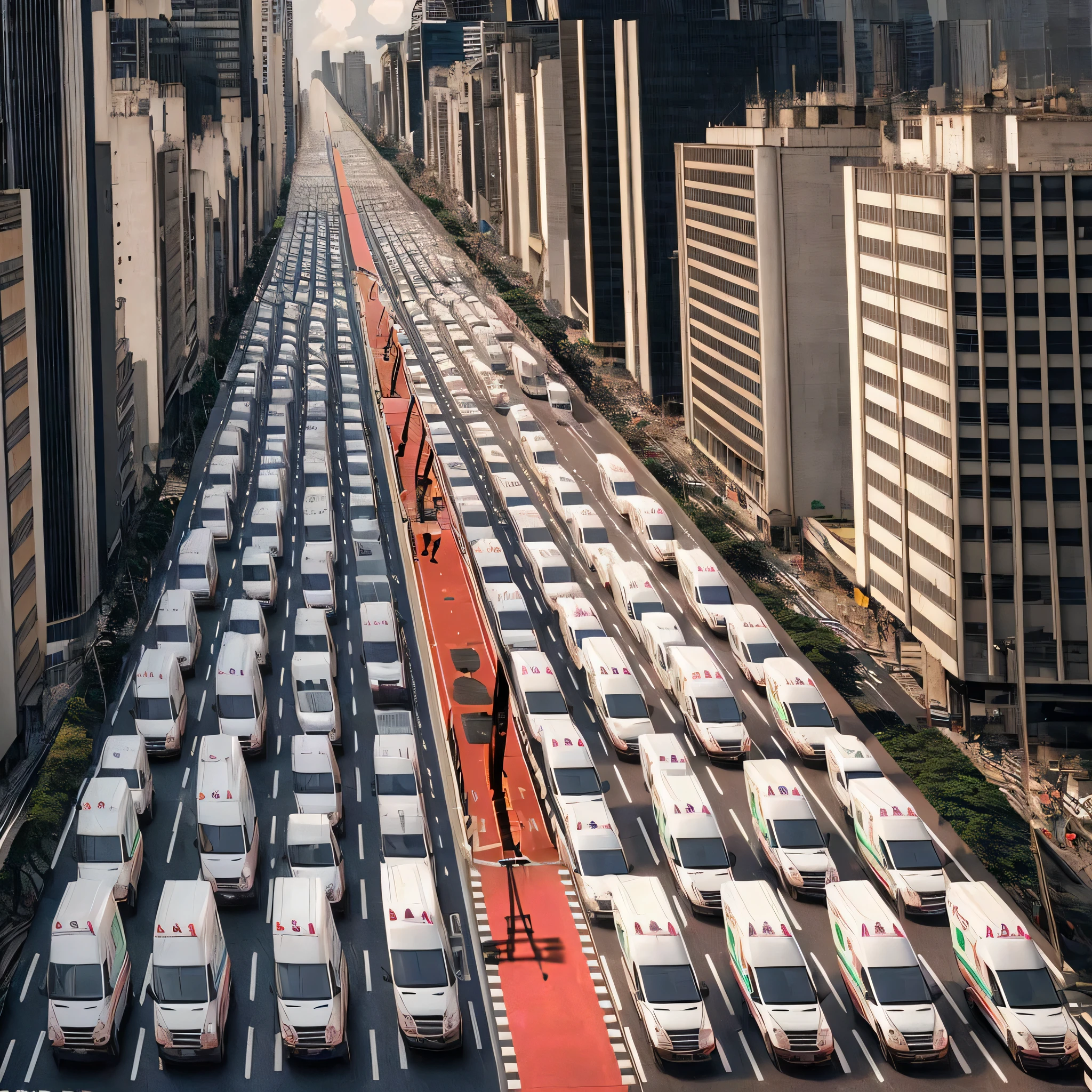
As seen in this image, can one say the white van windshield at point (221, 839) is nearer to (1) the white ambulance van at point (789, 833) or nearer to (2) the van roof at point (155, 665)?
(2) the van roof at point (155, 665)

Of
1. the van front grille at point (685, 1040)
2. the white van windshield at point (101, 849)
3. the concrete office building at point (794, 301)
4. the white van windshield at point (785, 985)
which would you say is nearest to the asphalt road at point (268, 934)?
the white van windshield at point (101, 849)

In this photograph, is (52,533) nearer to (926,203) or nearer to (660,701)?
(660,701)

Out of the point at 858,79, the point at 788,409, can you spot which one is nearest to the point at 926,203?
the point at 788,409

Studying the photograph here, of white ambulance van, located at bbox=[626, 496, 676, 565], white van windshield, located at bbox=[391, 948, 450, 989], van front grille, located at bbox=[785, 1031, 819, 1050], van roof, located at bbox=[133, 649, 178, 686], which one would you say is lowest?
van front grille, located at bbox=[785, 1031, 819, 1050]

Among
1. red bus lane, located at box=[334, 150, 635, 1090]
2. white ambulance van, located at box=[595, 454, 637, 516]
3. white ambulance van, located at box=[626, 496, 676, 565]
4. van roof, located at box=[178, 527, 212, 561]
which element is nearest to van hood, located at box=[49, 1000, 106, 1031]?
red bus lane, located at box=[334, 150, 635, 1090]

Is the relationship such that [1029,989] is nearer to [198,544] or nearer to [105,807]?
[105,807]

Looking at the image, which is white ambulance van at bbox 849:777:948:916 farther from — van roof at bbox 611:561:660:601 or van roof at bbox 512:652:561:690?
van roof at bbox 611:561:660:601
